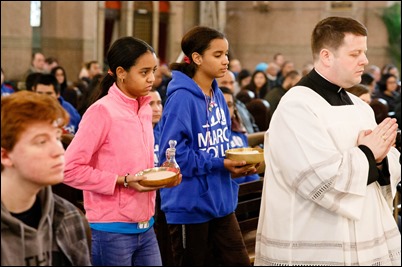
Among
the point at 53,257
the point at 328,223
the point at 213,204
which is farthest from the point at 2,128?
the point at 213,204

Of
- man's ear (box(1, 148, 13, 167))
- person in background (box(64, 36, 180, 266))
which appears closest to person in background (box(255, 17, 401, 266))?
person in background (box(64, 36, 180, 266))

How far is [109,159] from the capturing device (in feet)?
10.6

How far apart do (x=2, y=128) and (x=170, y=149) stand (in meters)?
1.39

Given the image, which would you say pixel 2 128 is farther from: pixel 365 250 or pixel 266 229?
pixel 365 250

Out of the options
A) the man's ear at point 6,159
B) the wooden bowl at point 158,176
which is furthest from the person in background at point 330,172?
the man's ear at point 6,159

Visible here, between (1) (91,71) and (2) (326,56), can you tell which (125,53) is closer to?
(2) (326,56)

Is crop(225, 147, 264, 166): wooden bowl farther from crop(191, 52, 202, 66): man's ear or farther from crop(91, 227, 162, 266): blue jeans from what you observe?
crop(91, 227, 162, 266): blue jeans

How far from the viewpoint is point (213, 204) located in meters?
3.61

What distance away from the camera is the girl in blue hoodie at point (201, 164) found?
3600 mm

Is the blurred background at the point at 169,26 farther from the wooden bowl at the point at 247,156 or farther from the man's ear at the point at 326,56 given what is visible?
the man's ear at the point at 326,56

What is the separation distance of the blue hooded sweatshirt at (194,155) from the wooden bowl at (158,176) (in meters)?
0.33

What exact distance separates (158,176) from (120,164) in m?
0.21

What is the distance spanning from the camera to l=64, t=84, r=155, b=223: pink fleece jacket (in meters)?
3.14

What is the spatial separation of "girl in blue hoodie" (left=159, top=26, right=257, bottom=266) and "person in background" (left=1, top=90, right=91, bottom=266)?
1412 mm
